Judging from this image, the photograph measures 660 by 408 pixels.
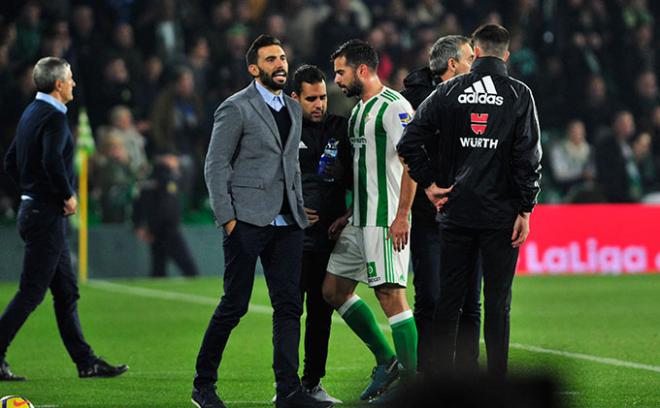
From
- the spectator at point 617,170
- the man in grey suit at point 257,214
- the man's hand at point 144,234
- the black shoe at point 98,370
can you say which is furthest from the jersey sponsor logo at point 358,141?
the spectator at point 617,170

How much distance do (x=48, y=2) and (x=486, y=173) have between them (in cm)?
1328

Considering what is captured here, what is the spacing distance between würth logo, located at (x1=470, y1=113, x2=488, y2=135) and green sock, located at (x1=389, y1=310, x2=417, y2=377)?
1291 millimetres

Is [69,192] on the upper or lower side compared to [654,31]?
lower

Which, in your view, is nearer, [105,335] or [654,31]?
[105,335]

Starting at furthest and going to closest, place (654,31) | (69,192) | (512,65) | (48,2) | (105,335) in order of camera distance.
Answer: (654,31), (512,65), (48,2), (105,335), (69,192)

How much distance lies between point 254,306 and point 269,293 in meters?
7.11

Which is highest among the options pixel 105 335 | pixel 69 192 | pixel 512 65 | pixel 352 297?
pixel 512 65

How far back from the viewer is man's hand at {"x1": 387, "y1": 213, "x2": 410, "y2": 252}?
6.04 meters

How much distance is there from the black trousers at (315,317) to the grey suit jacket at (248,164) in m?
0.72

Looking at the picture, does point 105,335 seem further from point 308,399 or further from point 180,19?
point 180,19

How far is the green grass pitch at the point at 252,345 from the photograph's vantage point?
6535mm

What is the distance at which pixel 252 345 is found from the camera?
9211mm

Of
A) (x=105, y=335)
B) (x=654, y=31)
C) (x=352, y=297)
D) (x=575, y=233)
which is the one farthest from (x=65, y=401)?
(x=654, y=31)

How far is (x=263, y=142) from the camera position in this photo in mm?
5656
